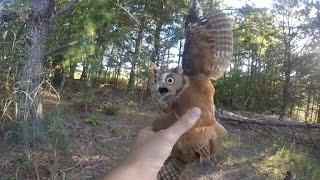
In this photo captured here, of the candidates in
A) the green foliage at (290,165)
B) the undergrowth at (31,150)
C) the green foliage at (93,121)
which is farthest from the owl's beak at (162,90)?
the green foliage at (290,165)

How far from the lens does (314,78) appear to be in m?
10.9

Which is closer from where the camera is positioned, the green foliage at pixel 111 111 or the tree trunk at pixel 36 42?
the tree trunk at pixel 36 42

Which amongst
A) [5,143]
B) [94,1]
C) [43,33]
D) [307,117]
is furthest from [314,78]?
[5,143]

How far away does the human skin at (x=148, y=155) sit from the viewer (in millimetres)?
1042

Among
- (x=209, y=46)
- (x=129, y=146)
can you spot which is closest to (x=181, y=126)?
(x=209, y=46)

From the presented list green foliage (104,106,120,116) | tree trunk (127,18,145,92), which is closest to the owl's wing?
green foliage (104,106,120,116)

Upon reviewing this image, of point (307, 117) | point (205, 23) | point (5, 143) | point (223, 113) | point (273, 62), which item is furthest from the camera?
point (307, 117)

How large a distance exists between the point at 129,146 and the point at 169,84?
14.8 ft

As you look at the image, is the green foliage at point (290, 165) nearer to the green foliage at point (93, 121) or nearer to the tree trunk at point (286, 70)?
the tree trunk at point (286, 70)

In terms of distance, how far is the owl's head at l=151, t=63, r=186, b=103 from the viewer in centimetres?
150

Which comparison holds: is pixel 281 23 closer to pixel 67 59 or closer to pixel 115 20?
pixel 115 20

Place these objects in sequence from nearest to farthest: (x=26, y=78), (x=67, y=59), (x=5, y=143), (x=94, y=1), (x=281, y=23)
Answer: (x=5, y=143), (x=26, y=78), (x=67, y=59), (x=94, y=1), (x=281, y=23)

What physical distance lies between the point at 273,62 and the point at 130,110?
537 cm

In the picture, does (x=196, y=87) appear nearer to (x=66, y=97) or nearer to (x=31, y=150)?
(x=31, y=150)
